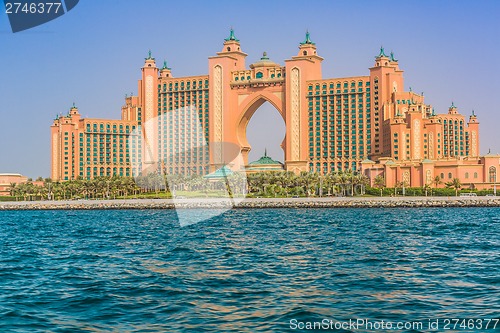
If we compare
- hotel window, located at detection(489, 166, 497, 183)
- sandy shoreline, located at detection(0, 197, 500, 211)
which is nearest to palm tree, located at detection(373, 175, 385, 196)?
hotel window, located at detection(489, 166, 497, 183)

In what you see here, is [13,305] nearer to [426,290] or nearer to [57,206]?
[426,290]

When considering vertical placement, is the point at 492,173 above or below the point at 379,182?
above

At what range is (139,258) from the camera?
45.2 metres

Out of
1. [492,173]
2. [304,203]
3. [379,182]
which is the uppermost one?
[492,173]

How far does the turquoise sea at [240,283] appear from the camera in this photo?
2662cm

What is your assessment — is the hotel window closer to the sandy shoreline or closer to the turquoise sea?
the sandy shoreline

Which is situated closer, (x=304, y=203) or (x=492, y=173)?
(x=304, y=203)

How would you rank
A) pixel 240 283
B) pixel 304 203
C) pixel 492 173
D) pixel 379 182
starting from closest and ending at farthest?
pixel 240 283, pixel 304 203, pixel 492 173, pixel 379 182

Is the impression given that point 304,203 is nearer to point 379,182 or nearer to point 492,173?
point 379,182

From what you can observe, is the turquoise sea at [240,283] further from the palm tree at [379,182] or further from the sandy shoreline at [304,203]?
the palm tree at [379,182]

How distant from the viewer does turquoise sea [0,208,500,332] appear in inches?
1048

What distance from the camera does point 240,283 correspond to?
34.2 m

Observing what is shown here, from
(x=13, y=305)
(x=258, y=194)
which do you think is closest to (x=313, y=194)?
(x=258, y=194)

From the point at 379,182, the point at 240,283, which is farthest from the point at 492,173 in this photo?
the point at 240,283
